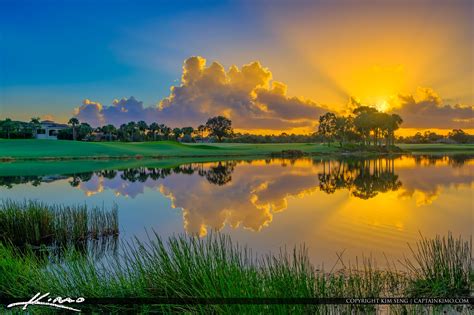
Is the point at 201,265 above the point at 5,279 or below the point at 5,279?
above

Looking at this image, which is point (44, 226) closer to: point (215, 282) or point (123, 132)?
point (215, 282)

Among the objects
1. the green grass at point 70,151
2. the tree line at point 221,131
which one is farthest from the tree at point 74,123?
the green grass at point 70,151

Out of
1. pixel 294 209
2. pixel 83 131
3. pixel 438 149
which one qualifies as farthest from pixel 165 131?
pixel 294 209

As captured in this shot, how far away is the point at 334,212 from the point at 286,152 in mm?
88905

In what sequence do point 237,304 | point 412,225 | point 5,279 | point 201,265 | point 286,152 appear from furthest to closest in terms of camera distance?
point 286,152, point 412,225, point 5,279, point 201,265, point 237,304

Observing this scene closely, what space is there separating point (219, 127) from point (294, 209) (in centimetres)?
17168

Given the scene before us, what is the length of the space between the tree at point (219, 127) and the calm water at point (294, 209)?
6005 inches

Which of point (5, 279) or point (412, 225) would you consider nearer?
point (5, 279)

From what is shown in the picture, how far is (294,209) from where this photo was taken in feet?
80.7

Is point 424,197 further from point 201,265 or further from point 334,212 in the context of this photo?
point 201,265

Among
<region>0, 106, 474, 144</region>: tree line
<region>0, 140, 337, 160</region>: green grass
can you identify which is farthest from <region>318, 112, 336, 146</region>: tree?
<region>0, 140, 337, 160</region>: green grass

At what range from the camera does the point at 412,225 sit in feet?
62.0

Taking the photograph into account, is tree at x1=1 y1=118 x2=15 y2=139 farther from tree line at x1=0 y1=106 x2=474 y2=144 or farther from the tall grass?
the tall grass

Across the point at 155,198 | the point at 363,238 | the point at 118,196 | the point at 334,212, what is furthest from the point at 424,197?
the point at 118,196
